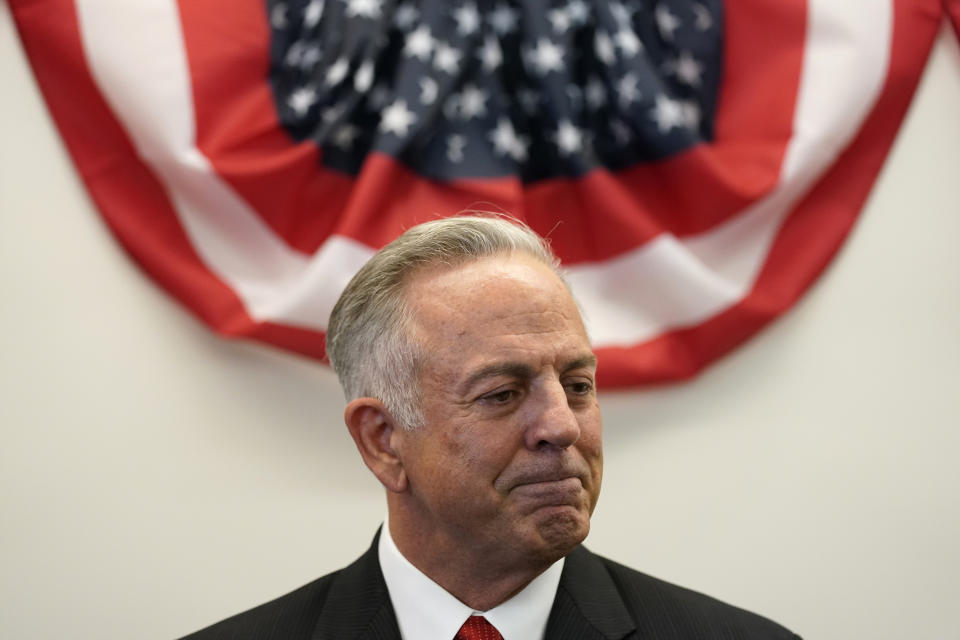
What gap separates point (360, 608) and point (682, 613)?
21.3 inches

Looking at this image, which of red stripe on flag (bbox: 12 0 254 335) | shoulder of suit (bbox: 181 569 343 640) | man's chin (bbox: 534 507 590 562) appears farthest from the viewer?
red stripe on flag (bbox: 12 0 254 335)

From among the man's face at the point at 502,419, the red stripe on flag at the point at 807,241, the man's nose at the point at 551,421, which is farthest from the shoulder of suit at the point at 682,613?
the red stripe on flag at the point at 807,241

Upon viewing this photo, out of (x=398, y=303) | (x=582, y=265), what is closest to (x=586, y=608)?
(x=398, y=303)

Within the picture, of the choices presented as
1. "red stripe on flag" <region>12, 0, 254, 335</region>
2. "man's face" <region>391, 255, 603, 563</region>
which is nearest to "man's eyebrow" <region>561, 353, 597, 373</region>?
"man's face" <region>391, 255, 603, 563</region>

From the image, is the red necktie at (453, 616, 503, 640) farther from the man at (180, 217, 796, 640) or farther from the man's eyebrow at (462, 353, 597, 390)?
the man's eyebrow at (462, 353, 597, 390)

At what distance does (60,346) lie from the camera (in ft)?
Answer: 7.59

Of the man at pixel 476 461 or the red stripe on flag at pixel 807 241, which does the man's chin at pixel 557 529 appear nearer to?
the man at pixel 476 461

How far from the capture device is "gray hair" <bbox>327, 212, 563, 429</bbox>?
1.67m

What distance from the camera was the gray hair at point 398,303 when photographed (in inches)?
65.7

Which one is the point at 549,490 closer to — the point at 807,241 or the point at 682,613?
the point at 682,613

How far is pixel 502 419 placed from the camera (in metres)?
1.58

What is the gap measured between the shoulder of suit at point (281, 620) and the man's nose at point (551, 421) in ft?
1.75

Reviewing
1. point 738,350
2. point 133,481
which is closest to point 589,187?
point 738,350

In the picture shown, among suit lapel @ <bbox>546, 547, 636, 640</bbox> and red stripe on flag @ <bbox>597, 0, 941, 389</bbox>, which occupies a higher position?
red stripe on flag @ <bbox>597, 0, 941, 389</bbox>
